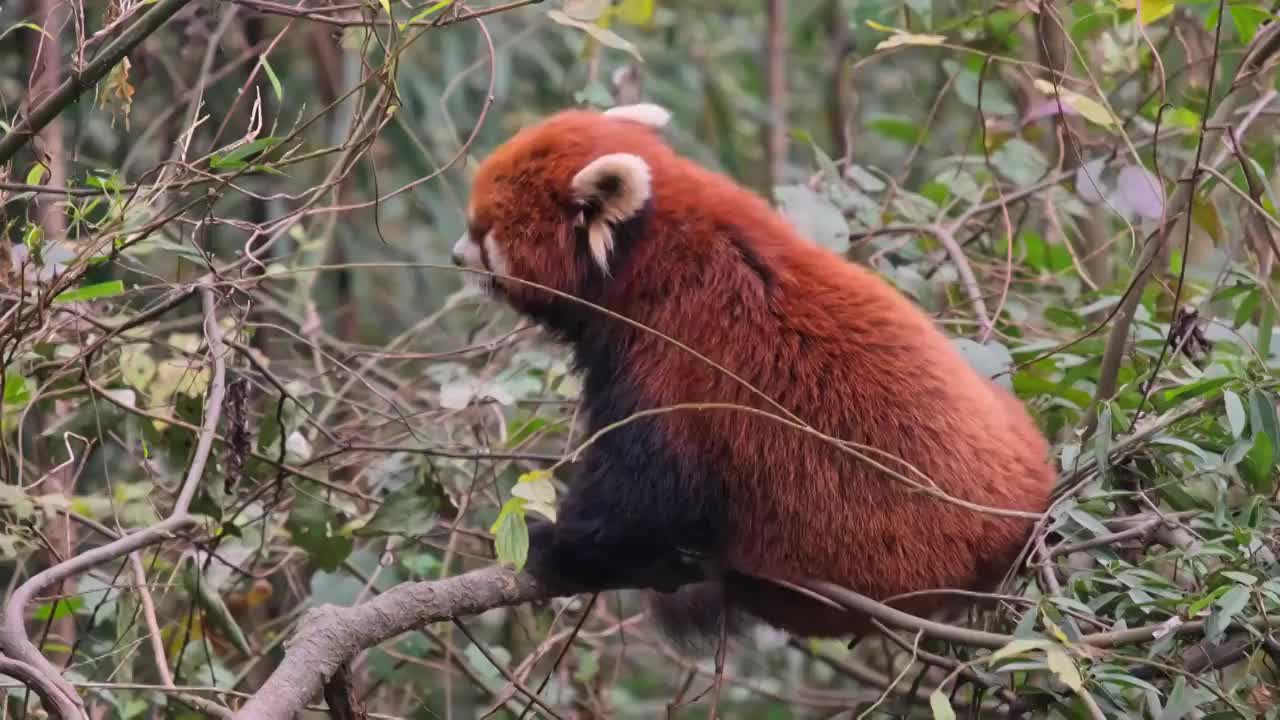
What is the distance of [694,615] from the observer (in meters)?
2.52

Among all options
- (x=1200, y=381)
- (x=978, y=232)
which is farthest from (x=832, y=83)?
(x=1200, y=381)

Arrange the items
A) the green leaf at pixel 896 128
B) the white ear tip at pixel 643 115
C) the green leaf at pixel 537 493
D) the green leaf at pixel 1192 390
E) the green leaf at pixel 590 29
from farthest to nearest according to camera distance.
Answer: the green leaf at pixel 896 128, the white ear tip at pixel 643 115, the green leaf at pixel 590 29, the green leaf at pixel 1192 390, the green leaf at pixel 537 493

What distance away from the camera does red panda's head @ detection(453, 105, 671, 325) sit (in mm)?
2406

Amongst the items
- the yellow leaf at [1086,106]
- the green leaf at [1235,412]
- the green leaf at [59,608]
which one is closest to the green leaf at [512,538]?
the green leaf at [1235,412]

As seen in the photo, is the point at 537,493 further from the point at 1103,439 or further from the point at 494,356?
the point at 494,356

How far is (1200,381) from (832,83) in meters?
2.91

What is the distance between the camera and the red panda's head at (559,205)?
7.89 feet

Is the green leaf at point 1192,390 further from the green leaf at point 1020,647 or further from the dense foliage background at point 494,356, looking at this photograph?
the green leaf at point 1020,647

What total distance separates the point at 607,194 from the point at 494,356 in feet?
3.27

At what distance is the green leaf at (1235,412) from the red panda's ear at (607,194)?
3.41 ft

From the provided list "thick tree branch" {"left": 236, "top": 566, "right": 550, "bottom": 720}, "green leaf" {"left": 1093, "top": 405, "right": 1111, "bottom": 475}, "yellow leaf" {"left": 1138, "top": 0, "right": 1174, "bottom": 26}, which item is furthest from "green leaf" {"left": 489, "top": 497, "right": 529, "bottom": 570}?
"yellow leaf" {"left": 1138, "top": 0, "right": 1174, "bottom": 26}

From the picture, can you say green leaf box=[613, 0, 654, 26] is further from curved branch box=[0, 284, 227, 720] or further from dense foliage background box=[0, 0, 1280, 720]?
curved branch box=[0, 284, 227, 720]

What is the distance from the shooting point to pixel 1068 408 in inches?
105

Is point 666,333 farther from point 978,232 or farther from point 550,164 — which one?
point 978,232
